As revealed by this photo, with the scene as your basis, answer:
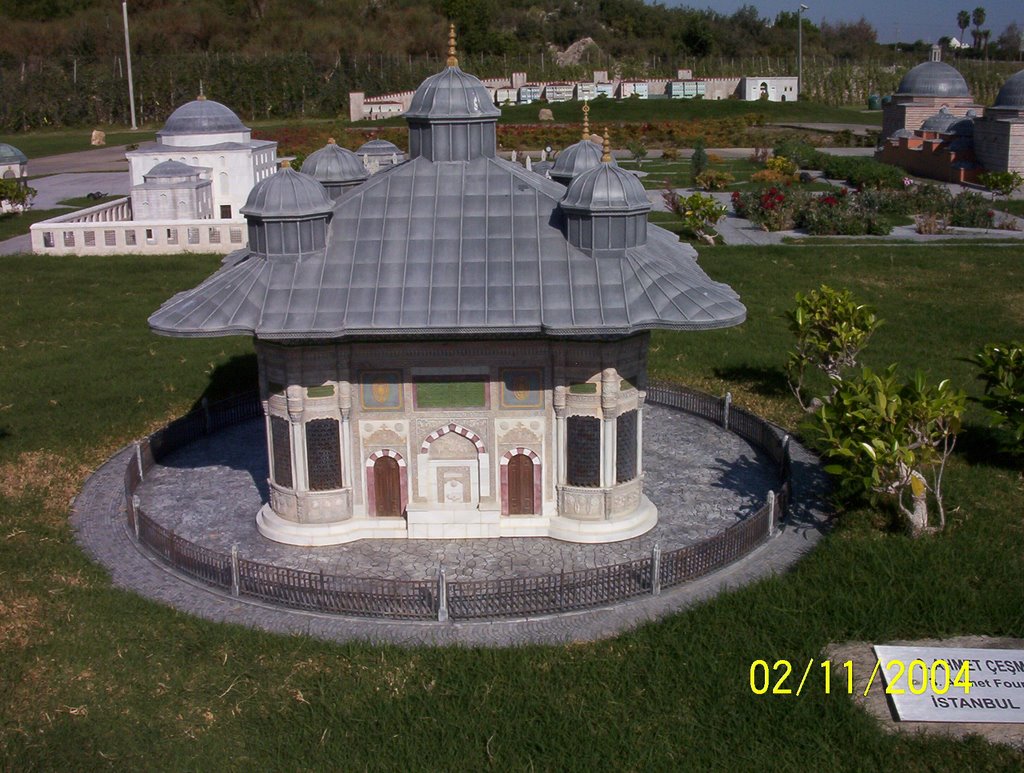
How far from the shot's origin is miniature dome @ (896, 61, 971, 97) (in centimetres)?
6644

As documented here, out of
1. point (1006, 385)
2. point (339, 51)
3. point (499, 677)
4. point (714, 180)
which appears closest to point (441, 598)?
point (499, 677)

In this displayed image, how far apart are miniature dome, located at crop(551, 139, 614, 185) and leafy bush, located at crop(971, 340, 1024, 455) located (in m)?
7.86

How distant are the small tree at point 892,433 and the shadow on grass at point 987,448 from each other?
3.34 m

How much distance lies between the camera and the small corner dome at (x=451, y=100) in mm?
17234

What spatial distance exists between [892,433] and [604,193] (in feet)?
18.2

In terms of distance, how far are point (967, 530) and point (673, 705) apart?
644cm

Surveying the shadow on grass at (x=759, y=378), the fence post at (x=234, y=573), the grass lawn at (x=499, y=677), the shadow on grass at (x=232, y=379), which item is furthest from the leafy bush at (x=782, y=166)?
the fence post at (x=234, y=573)

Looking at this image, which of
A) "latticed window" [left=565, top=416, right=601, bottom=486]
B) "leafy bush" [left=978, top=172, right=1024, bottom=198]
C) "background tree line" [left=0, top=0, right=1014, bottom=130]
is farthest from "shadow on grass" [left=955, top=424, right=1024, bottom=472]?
"background tree line" [left=0, top=0, right=1014, bottom=130]

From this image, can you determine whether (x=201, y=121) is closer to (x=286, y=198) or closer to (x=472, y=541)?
(x=286, y=198)

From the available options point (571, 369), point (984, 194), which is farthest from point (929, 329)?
point (984, 194)

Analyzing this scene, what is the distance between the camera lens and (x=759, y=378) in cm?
2461

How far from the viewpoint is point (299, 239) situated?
1625cm

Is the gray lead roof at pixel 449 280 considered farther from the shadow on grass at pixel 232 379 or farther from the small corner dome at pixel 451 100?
the shadow on grass at pixel 232 379
